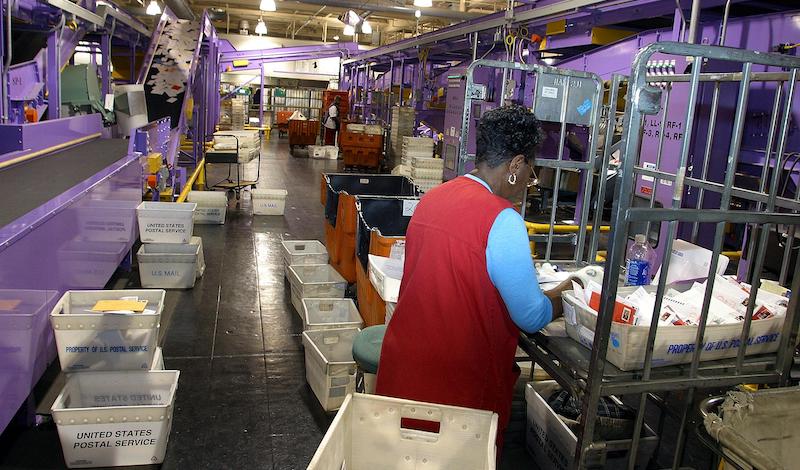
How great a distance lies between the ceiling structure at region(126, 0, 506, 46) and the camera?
54.4 feet

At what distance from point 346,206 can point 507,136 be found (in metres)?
3.67

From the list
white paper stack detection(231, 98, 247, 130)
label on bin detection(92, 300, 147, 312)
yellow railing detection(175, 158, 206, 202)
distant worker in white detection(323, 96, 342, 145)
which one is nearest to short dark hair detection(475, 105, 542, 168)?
label on bin detection(92, 300, 147, 312)

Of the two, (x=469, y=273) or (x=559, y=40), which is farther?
(x=559, y=40)

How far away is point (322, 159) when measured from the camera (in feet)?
58.8

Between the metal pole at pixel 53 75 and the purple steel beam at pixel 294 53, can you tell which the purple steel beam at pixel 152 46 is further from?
the purple steel beam at pixel 294 53

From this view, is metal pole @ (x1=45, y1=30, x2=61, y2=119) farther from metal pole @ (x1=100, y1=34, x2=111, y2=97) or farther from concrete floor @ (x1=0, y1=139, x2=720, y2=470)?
metal pole @ (x1=100, y1=34, x2=111, y2=97)

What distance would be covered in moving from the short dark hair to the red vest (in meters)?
0.13

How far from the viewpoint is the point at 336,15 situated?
83.3 feet

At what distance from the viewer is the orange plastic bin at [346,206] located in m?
5.78

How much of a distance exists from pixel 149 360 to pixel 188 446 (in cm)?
52

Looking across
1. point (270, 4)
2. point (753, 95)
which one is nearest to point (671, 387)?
point (753, 95)

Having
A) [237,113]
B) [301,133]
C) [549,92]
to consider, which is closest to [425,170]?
[549,92]

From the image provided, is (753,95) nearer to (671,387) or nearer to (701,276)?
(701,276)

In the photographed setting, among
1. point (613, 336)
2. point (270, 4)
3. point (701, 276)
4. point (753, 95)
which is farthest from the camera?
point (270, 4)
